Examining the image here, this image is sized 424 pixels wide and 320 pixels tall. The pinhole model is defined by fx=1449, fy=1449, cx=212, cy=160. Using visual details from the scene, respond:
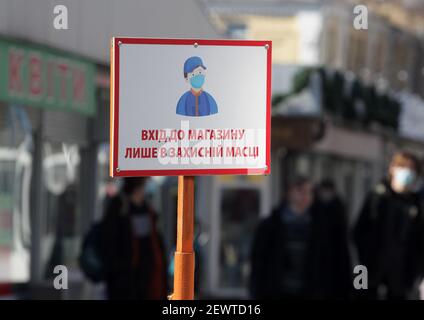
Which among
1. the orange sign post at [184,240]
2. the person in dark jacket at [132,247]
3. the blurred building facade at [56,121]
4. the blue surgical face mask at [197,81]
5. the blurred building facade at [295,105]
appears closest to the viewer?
the orange sign post at [184,240]

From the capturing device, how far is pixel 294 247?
1105 cm

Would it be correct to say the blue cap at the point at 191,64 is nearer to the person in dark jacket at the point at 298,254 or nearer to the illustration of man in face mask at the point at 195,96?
the illustration of man in face mask at the point at 195,96

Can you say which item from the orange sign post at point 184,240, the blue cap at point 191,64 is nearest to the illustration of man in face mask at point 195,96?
the blue cap at point 191,64

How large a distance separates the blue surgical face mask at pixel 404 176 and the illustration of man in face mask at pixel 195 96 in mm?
5754

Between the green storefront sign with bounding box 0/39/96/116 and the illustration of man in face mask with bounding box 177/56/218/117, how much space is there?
311cm

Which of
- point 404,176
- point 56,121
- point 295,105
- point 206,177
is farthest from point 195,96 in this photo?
point 295,105

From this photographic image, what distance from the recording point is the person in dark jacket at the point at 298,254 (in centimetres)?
1097

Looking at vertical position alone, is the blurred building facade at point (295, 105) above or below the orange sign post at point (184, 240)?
above

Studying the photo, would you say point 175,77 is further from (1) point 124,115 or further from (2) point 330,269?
(2) point 330,269

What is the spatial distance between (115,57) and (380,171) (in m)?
20.7

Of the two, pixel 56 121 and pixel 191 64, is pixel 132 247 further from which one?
pixel 191 64

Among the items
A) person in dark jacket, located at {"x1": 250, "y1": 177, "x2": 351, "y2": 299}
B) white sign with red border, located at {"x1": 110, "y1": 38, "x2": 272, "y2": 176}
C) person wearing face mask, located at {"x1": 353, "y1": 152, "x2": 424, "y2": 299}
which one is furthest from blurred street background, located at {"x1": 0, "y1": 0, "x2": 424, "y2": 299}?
white sign with red border, located at {"x1": 110, "y1": 38, "x2": 272, "y2": 176}

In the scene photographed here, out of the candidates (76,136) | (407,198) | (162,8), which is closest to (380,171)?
(76,136)

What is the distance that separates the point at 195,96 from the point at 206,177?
1296cm
